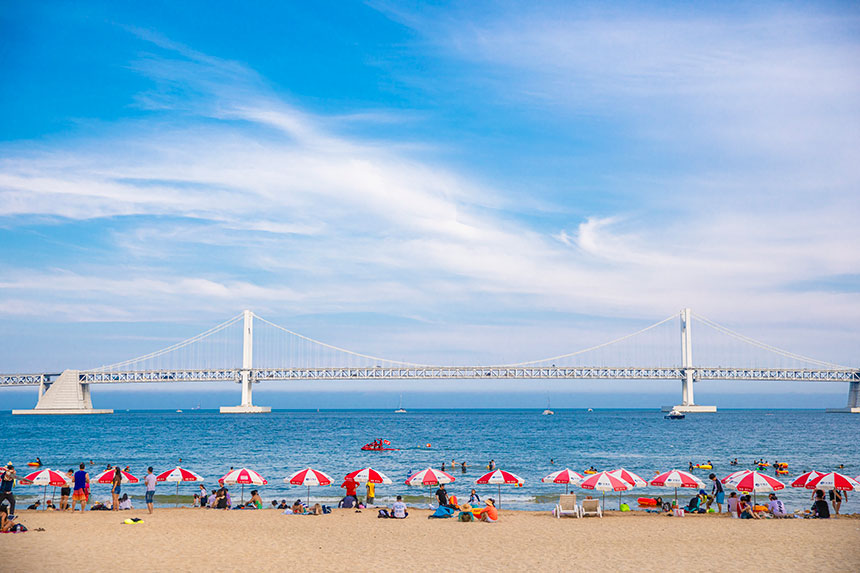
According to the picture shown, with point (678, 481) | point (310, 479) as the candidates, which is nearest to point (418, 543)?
point (310, 479)

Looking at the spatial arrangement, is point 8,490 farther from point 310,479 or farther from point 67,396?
point 67,396

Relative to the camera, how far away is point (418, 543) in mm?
14375

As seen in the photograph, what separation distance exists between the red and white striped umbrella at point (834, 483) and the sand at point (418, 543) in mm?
850

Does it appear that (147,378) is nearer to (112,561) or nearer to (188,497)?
(188,497)

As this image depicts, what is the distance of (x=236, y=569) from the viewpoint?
1153 cm

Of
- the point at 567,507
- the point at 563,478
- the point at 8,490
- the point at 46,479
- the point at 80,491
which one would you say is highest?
the point at 8,490

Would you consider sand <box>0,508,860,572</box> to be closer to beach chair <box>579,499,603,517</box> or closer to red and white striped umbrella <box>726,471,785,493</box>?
beach chair <box>579,499,603,517</box>

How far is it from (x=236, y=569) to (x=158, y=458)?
30.6 m

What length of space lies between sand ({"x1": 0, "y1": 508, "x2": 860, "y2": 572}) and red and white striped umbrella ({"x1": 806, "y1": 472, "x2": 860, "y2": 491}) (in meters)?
0.85

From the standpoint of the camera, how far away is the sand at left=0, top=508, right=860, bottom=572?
12.0 meters

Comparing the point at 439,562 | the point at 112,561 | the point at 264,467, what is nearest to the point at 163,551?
the point at 112,561

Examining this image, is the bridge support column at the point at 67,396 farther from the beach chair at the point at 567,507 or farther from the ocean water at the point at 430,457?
the beach chair at the point at 567,507

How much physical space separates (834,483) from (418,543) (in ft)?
37.5

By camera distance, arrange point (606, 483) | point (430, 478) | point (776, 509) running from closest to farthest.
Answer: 1. point (776, 509)
2. point (606, 483)
3. point (430, 478)
